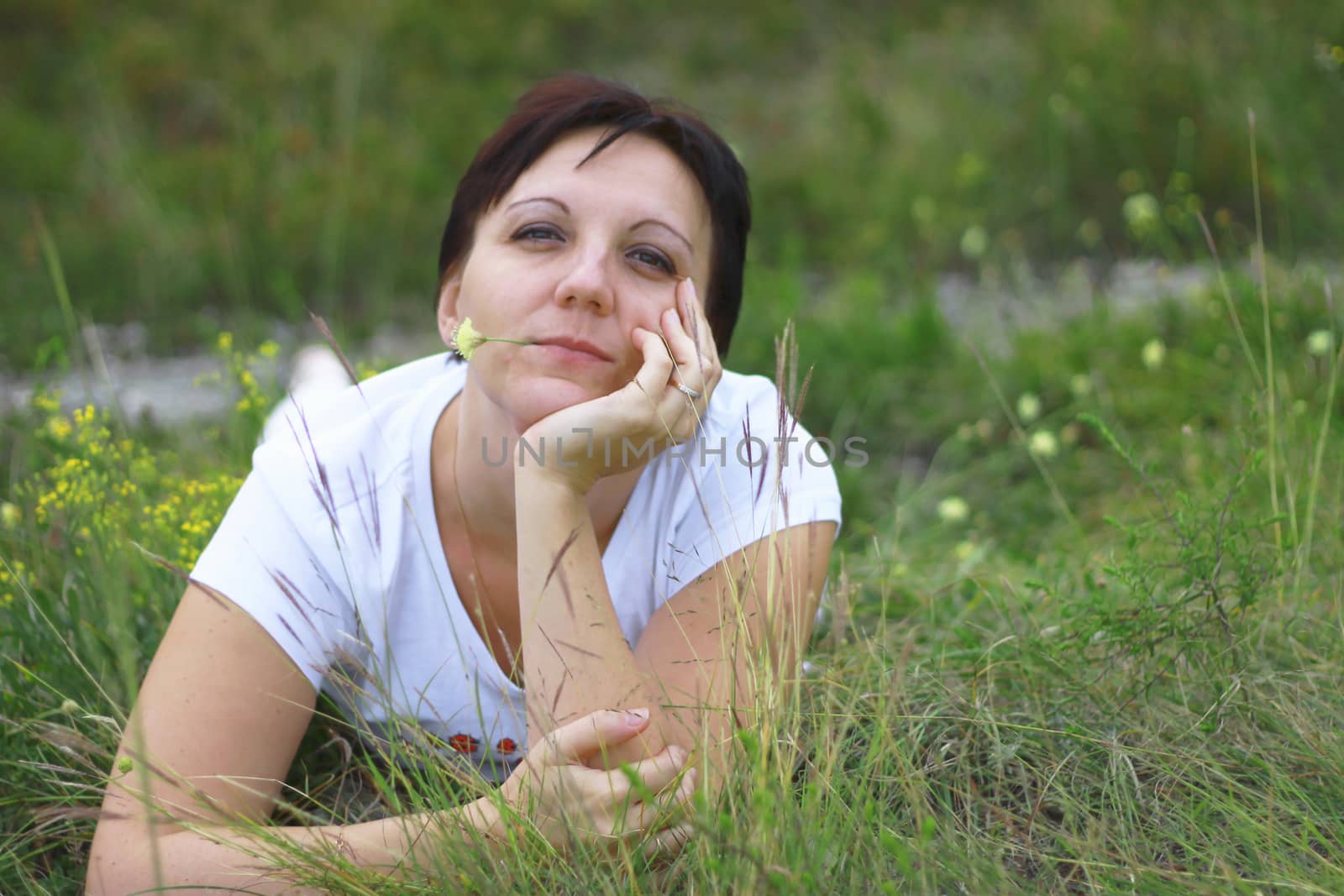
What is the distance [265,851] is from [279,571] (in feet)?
1.62

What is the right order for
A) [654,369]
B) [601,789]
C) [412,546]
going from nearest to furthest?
[601,789] < [654,369] < [412,546]

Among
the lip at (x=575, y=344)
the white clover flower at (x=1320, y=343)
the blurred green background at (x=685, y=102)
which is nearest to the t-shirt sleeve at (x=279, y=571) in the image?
the lip at (x=575, y=344)

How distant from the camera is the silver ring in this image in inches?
74.2

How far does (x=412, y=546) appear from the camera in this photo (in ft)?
7.10

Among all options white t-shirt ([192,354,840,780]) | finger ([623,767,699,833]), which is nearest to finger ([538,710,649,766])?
finger ([623,767,699,833])

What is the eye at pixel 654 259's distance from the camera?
83.3 inches

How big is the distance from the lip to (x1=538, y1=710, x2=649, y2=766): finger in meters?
0.65

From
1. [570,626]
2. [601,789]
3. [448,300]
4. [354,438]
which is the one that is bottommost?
[601,789]

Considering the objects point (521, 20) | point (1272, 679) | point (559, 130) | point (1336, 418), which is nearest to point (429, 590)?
point (559, 130)

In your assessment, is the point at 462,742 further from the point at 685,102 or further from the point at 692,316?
the point at 685,102

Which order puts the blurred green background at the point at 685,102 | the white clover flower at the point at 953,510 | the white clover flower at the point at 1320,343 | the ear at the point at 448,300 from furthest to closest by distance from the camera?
the blurred green background at the point at 685,102 < the white clover flower at the point at 953,510 < the white clover flower at the point at 1320,343 < the ear at the point at 448,300

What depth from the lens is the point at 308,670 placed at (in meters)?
1.96

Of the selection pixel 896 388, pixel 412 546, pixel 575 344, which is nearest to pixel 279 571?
pixel 412 546

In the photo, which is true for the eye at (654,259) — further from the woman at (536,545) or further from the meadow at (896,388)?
the meadow at (896,388)
